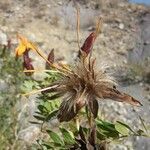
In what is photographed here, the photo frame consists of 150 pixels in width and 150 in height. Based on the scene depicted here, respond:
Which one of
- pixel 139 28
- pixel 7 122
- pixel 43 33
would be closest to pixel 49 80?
pixel 7 122

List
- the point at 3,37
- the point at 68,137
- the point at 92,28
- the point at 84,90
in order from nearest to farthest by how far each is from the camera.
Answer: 1. the point at 84,90
2. the point at 68,137
3. the point at 3,37
4. the point at 92,28

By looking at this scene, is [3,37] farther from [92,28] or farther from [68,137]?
[68,137]

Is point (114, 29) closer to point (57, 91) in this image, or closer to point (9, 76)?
point (9, 76)

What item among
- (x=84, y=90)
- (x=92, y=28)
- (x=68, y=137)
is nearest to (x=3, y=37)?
(x=92, y=28)

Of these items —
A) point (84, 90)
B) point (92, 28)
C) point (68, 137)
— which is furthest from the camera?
point (92, 28)

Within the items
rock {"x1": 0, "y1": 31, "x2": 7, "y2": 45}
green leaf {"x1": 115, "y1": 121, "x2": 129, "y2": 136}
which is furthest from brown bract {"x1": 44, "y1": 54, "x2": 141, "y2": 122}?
rock {"x1": 0, "y1": 31, "x2": 7, "y2": 45}

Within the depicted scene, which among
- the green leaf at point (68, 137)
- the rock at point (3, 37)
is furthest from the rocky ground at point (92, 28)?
the green leaf at point (68, 137)

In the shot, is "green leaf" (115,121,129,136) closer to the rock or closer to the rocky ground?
the rocky ground

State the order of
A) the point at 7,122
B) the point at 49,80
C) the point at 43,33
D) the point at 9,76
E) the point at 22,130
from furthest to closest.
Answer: the point at 43,33 → the point at 9,76 → the point at 22,130 → the point at 7,122 → the point at 49,80
